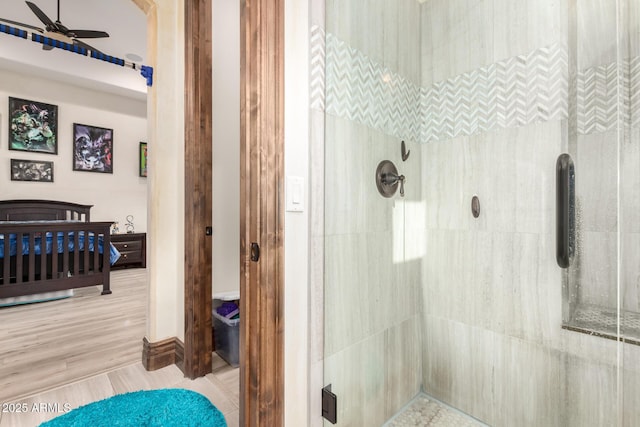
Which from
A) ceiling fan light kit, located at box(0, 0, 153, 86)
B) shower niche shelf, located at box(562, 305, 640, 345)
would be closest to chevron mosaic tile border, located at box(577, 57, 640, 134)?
shower niche shelf, located at box(562, 305, 640, 345)

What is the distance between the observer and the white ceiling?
3.22 metres

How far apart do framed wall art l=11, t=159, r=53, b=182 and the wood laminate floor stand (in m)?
2.53

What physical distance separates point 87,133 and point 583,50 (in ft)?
21.0

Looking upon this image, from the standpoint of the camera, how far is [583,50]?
0.97 metres

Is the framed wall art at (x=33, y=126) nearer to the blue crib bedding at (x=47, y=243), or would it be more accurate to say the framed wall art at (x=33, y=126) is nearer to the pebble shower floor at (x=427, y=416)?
the blue crib bedding at (x=47, y=243)

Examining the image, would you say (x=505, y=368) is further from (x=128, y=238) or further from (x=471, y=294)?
(x=128, y=238)

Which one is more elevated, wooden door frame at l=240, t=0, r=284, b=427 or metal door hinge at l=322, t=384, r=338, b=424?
wooden door frame at l=240, t=0, r=284, b=427

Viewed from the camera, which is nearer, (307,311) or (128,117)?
(307,311)

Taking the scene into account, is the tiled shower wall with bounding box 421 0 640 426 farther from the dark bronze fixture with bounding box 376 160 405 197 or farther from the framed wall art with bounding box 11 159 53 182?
the framed wall art with bounding box 11 159 53 182

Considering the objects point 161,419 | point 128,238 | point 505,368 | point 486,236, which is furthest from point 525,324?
point 128,238

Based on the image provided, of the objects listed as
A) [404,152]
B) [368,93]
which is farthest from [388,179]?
[368,93]

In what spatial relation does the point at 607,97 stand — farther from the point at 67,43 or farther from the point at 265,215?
the point at 67,43

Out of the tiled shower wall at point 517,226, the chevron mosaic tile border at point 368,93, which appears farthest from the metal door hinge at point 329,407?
the chevron mosaic tile border at point 368,93

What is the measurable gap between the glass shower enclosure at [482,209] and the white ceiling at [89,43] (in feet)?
10.3
